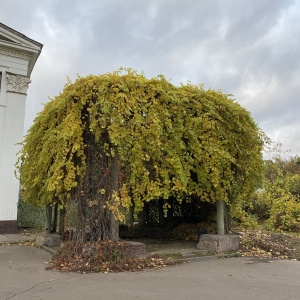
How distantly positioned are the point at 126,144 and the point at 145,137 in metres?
0.48

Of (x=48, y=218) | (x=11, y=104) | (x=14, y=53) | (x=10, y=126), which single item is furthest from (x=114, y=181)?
(x=14, y=53)

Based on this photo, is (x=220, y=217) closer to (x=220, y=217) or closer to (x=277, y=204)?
(x=220, y=217)

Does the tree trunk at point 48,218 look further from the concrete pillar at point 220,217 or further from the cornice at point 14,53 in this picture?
the cornice at point 14,53

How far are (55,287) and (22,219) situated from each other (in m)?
11.4

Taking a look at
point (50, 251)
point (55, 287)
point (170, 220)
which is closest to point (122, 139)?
point (55, 287)

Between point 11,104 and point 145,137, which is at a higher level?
point 11,104

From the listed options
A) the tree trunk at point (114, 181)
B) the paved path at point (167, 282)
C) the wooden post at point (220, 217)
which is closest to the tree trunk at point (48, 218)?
the paved path at point (167, 282)

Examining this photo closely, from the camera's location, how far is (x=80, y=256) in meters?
7.43

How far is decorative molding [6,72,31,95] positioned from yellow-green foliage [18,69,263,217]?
258 inches

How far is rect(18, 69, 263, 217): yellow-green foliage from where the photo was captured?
762 cm

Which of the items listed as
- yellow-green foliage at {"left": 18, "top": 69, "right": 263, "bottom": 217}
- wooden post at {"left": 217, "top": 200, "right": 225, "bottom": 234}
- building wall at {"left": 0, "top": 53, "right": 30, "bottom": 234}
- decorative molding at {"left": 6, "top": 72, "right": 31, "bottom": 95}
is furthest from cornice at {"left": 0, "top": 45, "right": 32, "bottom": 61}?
wooden post at {"left": 217, "top": 200, "right": 225, "bottom": 234}

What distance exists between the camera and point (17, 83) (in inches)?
600

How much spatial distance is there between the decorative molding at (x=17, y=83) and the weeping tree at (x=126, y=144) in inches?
275

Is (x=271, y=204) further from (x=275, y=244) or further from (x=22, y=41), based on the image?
(x=22, y=41)
